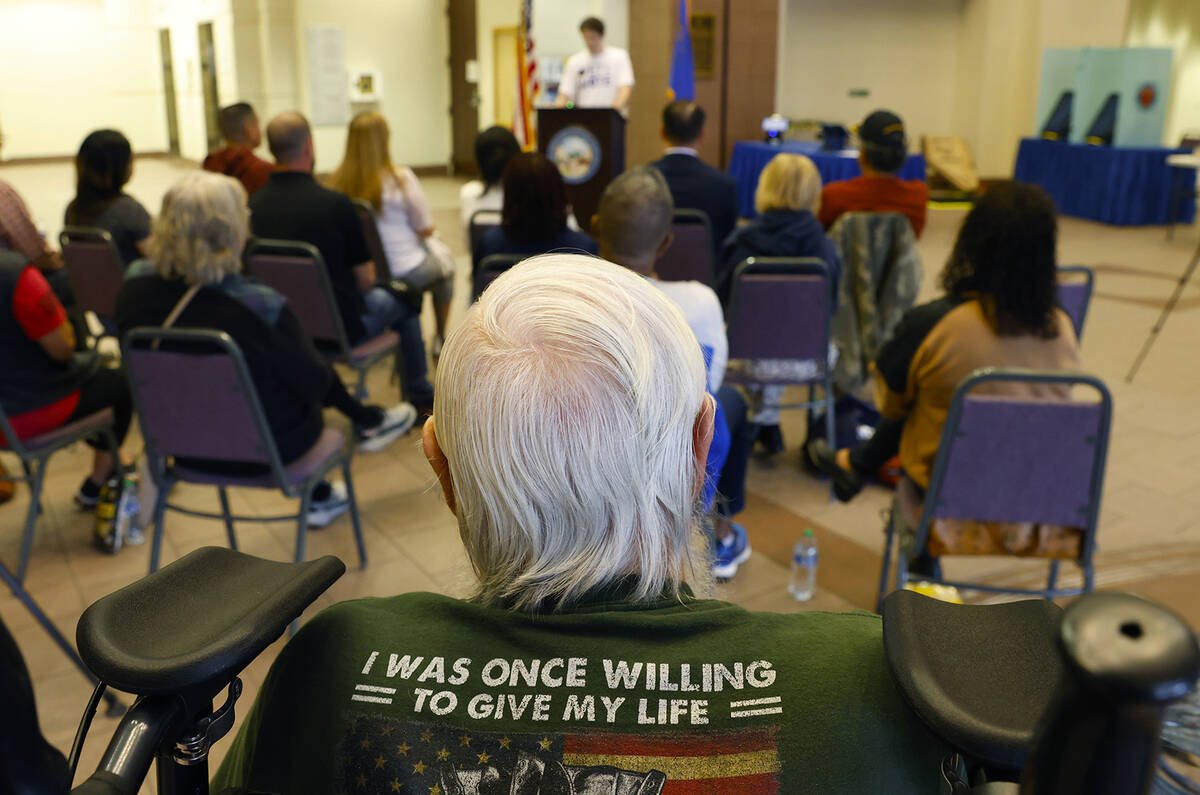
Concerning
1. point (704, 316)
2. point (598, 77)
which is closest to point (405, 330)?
point (704, 316)

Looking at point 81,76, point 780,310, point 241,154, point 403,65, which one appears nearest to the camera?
point 780,310

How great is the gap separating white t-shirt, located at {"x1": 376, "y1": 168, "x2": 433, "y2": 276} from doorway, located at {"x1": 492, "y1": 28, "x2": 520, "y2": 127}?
7789 mm

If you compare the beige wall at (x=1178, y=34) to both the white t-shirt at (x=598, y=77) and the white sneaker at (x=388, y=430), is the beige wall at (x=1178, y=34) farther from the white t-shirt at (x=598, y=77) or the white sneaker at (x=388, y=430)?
the white sneaker at (x=388, y=430)

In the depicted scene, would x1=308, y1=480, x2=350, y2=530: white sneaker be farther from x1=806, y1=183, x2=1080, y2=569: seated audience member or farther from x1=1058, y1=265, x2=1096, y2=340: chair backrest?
x1=1058, y1=265, x2=1096, y2=340: chair backrest

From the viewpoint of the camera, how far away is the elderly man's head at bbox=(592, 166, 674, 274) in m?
2.51

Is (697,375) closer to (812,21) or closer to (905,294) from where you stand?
(905,294)

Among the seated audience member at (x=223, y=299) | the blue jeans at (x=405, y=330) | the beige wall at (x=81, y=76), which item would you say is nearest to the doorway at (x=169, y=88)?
the beige wall at (x=81, y=76)

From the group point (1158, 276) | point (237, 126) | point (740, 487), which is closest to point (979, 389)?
point (740, 487)

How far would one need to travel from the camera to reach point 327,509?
3.21 m

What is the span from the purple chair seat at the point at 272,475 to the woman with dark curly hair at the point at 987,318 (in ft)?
5.23

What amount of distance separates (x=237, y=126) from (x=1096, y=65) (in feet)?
29.3

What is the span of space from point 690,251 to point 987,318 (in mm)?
1798

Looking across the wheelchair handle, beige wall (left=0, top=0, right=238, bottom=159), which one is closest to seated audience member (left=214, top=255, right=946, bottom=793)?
the wheelchair handle

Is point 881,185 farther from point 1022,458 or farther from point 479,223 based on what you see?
point 1022,458
